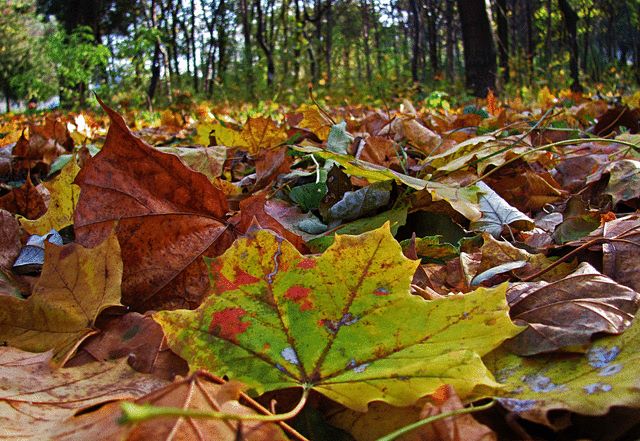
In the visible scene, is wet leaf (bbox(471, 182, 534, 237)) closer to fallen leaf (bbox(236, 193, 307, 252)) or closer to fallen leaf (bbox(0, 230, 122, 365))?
fallen leaf (bbox(236, 193, 307, 252))

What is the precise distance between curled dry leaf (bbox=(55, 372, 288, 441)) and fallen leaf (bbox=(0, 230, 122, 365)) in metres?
0.24

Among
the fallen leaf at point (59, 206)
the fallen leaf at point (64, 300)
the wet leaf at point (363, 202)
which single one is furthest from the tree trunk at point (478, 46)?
the fallen leaf at point (64, 300)

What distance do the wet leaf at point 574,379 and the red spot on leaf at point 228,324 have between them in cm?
25

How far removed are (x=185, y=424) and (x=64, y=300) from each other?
362 mm

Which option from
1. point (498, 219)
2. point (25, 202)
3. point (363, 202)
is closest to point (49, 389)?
point (363, 202)

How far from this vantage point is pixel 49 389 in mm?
526

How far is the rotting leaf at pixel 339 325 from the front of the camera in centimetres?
48

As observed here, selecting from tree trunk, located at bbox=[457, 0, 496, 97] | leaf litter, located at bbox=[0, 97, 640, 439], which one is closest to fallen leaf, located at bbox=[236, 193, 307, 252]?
Result: leaf litter, located at bbox=[0, 97, 640, 439]

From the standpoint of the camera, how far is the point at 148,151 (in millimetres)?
805

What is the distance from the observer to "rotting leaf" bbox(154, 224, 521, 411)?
476mm

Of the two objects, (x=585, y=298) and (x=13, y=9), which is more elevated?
(x=13, y=9)

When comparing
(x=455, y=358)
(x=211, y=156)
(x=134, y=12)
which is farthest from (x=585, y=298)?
(x=134, y=12)

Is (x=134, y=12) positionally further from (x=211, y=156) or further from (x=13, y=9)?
(x=211, y=156)

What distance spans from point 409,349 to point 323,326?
9 centimetres
